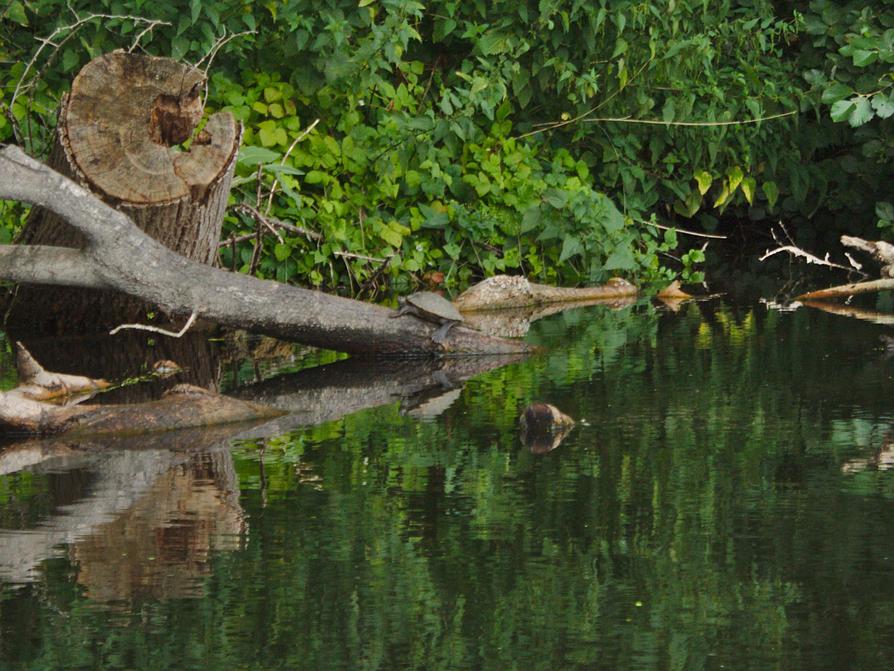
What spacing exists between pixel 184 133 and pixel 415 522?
3820 mm

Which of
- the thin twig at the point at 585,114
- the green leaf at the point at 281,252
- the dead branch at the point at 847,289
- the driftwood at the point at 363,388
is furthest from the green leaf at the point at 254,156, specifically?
the dead branch at the point at 847,289

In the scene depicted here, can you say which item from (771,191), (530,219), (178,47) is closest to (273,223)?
(178,47)

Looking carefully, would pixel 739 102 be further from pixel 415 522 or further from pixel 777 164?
pixel 415 522

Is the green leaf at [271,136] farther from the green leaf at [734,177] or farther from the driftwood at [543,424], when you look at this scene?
the driftwood at [543,424]

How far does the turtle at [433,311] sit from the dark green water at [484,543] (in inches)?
43.2

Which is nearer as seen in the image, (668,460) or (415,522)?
(415,522)

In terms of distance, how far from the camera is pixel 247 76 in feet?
35.2

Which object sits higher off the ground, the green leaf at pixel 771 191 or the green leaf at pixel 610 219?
the green leaf at pixel 771 191

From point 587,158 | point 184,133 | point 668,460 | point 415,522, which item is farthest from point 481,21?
point 415,522

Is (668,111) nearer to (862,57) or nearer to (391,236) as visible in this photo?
(862,57)

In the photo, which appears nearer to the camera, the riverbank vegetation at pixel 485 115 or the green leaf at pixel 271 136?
the riverbank vegetation at pixel 485 115

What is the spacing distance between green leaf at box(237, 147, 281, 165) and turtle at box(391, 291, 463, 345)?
2.06 m

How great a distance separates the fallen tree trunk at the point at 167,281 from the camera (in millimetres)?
7199

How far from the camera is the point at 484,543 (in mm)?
4430
